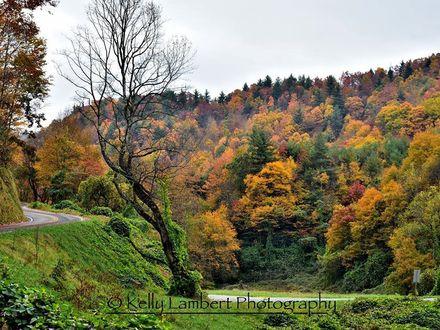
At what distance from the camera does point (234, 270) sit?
165 ft

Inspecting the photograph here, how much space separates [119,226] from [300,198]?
39916 mm

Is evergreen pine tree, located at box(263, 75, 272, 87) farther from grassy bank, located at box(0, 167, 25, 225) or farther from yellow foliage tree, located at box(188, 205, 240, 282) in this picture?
grassy bank, located at box(0, 167, 25, 225)

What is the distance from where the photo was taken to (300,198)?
59.1 m

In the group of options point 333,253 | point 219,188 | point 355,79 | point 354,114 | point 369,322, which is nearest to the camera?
point 369,322

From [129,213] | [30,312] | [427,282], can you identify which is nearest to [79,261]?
[30,312]

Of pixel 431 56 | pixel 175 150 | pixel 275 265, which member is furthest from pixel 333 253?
pixel 431 56

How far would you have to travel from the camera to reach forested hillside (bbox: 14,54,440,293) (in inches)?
1447

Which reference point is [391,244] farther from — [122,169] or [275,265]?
[122,169]

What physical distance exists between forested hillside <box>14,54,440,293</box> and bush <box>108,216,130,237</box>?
6796 millimetres

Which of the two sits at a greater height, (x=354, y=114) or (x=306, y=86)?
(x=306, y=86)

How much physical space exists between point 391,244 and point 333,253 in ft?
31.2

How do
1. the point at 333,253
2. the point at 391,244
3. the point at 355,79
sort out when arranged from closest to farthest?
the point at 391,244 < the point at 333,253 < the point at 355,79

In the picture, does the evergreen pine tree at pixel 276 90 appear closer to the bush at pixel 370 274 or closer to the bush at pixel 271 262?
the bush at pixel 271 262

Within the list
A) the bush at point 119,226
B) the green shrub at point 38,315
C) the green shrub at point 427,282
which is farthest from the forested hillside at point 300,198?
the green shrub at point 38,315
